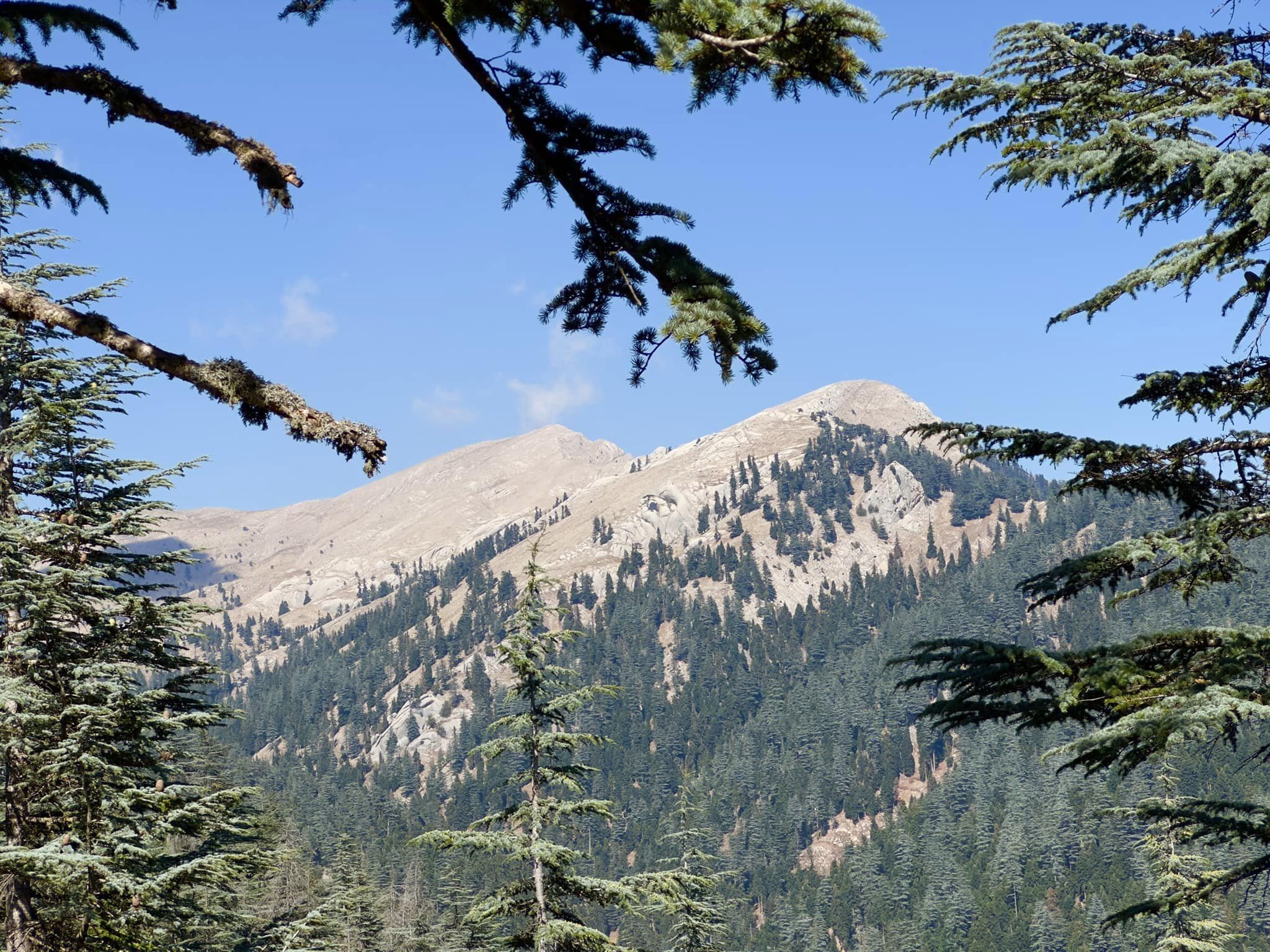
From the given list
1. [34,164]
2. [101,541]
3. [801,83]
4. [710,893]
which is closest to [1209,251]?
[801,83]

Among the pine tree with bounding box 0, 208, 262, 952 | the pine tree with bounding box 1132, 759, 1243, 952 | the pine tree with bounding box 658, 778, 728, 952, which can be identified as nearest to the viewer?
the pine tree with bounding box 0, 208, 262, 952

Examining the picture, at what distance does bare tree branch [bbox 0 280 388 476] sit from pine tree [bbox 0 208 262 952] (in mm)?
6910

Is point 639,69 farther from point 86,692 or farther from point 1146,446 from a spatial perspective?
point 86,692

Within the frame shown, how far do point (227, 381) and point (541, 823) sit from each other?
48.2 ft

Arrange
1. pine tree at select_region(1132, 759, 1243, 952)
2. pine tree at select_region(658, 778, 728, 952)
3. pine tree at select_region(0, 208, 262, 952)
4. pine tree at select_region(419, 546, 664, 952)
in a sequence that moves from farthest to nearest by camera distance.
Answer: pine tree at select_region(1132, 759, 1243, 952) → pine tree at select_region(658, 778, 728, 952) → pine tree at select_region(419, 546, 664, 952) → pine tree at select_region(0, 208, 262, 952)

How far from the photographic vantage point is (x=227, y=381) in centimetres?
478

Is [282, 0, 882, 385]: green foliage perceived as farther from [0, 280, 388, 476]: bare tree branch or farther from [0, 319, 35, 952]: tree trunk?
[0, 319, 35, 952]: tree trunk

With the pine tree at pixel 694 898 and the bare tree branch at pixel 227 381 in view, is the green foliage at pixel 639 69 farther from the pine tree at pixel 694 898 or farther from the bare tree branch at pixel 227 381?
the pine tree at pixel 694 898

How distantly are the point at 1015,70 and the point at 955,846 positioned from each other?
562 ft

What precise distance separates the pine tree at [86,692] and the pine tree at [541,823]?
13.4ft

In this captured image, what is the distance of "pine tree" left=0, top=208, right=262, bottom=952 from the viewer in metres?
12.3

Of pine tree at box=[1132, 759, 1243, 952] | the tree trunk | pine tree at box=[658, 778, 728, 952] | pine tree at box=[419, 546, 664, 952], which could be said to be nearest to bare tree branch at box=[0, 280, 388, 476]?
the tree trunk

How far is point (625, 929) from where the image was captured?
398ft

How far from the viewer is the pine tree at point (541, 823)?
17281mm
